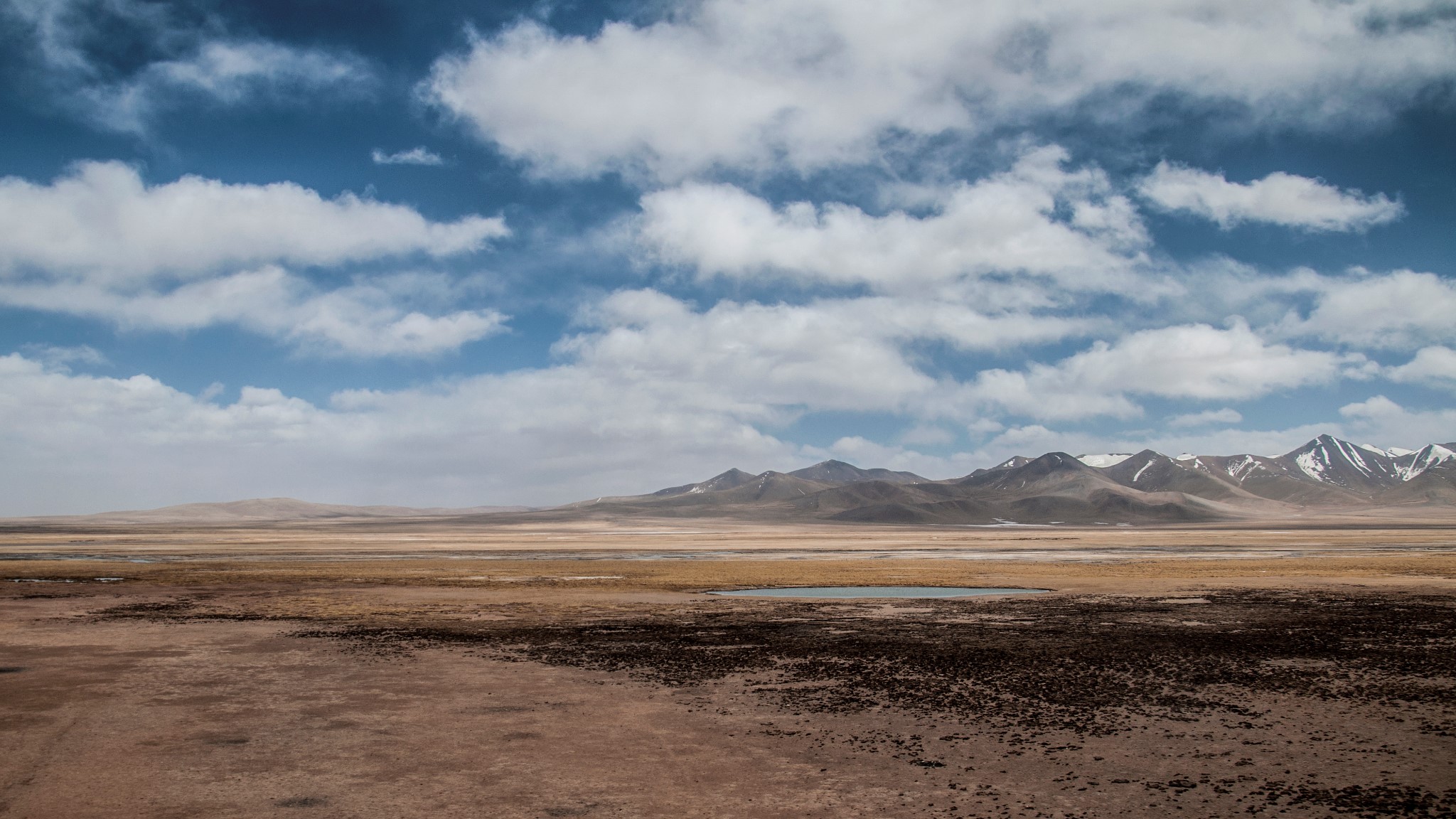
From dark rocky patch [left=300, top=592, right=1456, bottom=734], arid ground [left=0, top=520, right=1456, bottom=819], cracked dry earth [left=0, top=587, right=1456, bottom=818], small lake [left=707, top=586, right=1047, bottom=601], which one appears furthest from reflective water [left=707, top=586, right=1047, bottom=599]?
cracked dry earth [left=0, top=587, right=1456, bottom=818]

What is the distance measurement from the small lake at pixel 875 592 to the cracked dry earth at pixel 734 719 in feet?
38.5

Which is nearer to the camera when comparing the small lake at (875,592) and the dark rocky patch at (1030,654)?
the dark rocky patch at (1030,654)

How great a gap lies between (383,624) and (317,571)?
1229 inches

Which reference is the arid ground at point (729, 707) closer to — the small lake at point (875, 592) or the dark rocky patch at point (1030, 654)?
the dark rocky patch at point (1030, 654)

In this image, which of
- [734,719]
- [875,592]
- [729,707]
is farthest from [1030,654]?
[875,592]

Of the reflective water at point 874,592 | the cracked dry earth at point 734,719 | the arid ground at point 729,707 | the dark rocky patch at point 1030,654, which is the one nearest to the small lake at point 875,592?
the reflective water at point 874,592

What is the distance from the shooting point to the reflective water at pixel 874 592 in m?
40.1

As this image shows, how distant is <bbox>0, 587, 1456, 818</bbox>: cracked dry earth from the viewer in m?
11.2

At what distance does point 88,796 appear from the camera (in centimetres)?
1123

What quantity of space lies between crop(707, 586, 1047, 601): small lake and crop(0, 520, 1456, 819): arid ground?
3.50 metres

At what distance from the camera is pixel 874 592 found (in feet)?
139

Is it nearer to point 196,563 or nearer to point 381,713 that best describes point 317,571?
point 196,563

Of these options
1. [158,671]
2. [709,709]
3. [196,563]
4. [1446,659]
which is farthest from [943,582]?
[196,563]

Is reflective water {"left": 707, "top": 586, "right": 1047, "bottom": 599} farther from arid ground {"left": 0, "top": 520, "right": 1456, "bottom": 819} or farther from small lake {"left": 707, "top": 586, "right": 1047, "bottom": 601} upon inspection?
arid ground {"left": 0, "top": 520, "right": 1456, "bottom": 819}
